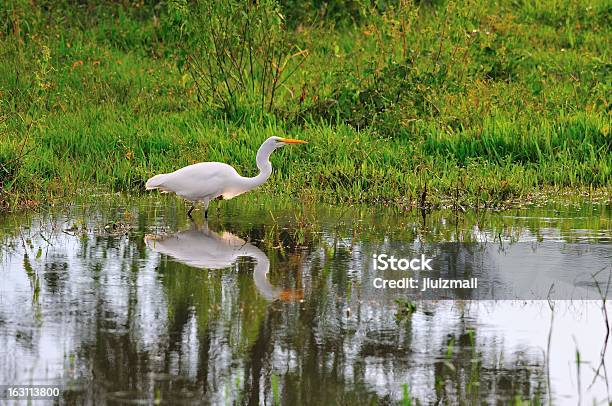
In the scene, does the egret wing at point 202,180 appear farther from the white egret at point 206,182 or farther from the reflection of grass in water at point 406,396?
the reflection of grass in water at point 406,396

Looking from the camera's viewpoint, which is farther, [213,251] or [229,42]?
[229,42]

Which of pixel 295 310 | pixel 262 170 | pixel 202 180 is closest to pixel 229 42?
pixel 262 170

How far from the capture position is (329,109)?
483 inches

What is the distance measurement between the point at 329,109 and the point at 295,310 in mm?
6349

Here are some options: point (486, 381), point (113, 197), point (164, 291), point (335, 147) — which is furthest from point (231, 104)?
point (486, 381)

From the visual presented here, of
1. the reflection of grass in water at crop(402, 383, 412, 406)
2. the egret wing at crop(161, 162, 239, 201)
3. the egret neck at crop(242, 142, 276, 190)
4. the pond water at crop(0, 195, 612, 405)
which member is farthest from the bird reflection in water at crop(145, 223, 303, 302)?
the reflection of grass in water at crop(402, 383, 412, 406)

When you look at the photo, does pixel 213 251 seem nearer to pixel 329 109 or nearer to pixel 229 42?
pixel 329 109

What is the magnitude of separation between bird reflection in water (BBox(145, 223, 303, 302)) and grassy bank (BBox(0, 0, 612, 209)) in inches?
65.6

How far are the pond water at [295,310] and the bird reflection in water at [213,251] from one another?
1 cm

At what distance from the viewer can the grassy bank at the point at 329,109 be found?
10242 mm

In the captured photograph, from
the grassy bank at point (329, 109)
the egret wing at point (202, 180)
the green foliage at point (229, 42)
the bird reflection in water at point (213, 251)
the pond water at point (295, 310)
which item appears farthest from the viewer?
the green foliage at point (229, 42)

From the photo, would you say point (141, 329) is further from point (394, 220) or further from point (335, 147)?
point (335, 147)

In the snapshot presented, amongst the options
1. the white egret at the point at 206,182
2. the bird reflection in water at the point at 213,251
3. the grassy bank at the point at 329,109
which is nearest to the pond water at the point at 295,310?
the bird reflection in water at the point at 213,251

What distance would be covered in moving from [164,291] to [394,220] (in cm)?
280
